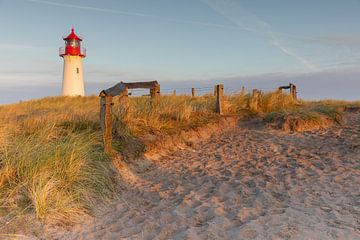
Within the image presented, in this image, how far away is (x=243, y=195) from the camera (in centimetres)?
460

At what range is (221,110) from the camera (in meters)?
11.2

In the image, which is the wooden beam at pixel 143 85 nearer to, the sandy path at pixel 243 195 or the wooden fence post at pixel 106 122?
the sandy path at pixel 243 195

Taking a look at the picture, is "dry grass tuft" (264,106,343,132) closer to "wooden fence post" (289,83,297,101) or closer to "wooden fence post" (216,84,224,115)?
"wooden fence post" (216,84,224,115)

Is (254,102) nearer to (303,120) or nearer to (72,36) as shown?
(303,120)

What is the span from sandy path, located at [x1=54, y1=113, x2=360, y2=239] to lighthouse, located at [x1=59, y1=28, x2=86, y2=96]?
2279 centimetres

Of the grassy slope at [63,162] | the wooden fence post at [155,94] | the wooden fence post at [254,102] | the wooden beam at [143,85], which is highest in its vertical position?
the wooden beam at [143,85]

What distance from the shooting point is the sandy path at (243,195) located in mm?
3568

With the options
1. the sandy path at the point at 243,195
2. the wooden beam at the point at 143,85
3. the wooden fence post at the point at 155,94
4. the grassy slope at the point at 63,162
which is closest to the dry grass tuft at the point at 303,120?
the sandy path at the point at 243,195

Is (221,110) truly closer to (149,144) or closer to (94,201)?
(149,144)

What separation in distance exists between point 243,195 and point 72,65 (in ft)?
84.6

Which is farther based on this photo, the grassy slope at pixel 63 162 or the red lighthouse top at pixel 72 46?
the red lighthouse top at pixel 72 46

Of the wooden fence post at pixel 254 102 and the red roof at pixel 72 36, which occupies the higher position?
the red roof at pixel 72 36

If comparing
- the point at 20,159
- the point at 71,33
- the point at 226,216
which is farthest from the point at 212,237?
the point at 71,33

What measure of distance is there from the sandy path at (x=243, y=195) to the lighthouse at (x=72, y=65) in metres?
22.8
